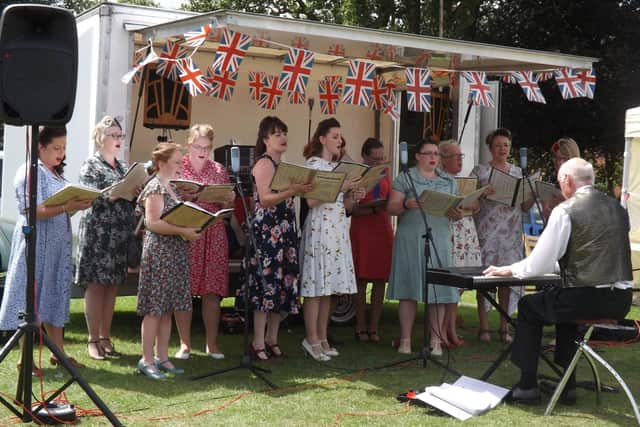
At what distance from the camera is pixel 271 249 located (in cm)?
655

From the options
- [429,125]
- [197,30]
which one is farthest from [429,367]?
[429,125]

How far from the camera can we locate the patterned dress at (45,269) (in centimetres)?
577

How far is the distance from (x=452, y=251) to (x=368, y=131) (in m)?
2.89

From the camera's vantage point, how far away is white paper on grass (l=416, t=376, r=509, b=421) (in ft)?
17.3

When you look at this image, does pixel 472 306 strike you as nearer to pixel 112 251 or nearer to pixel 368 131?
pixel 368 131

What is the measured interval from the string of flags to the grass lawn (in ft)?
6.83

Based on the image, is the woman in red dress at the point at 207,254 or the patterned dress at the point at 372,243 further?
the patterned dress at the point at 372,243

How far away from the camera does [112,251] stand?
21.0 feet

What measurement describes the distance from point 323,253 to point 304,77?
1470 millimetres

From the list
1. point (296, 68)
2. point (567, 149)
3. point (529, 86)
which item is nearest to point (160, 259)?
point (296, 68)

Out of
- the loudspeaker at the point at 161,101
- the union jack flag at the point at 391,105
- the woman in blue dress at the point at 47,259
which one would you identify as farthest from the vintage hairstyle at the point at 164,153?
the union jack flag at the point at 391,105

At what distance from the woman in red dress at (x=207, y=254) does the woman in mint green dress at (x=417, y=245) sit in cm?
137

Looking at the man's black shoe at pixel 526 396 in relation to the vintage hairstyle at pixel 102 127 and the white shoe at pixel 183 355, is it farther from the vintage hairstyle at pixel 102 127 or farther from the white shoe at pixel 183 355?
the vintage hairstyle at pixel 102 127

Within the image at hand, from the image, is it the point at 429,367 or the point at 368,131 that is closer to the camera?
the point at 429,367
